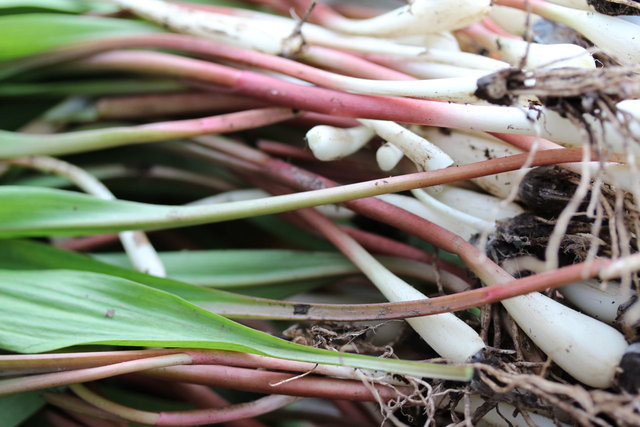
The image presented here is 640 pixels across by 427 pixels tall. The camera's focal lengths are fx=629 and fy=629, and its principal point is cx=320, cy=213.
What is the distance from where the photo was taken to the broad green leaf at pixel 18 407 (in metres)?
0.66

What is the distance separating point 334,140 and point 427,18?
176 mm

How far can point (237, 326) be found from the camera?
22.7 inches

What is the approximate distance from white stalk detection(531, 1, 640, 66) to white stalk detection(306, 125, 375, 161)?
0.24 meters

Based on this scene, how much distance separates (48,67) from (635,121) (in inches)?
28.9

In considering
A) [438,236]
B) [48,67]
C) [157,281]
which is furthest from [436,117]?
[48,67]

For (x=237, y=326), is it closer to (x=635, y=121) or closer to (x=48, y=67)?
(x=635, y=121)

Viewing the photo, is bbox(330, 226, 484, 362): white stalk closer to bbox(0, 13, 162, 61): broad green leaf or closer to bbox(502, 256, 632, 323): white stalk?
bbox(502, 256, 632, 323): white stalk

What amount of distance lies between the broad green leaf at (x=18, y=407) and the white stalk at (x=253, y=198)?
28 cm

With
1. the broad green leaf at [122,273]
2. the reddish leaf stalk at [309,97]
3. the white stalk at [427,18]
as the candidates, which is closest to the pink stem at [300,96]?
the reddish leaf stalk at [309,97]

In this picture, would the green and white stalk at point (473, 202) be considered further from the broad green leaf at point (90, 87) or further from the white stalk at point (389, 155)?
the broad green leaf at point (90, 87)

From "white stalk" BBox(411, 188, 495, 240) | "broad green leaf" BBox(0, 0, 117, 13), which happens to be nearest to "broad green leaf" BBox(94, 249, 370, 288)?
"white stalk" BBox(411, 188, 495, 240)

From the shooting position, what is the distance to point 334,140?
66 centimetres

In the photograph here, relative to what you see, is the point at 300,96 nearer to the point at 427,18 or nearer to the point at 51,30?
the point at 427,18

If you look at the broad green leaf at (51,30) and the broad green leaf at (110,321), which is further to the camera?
the broad green leaf at (51,30)
